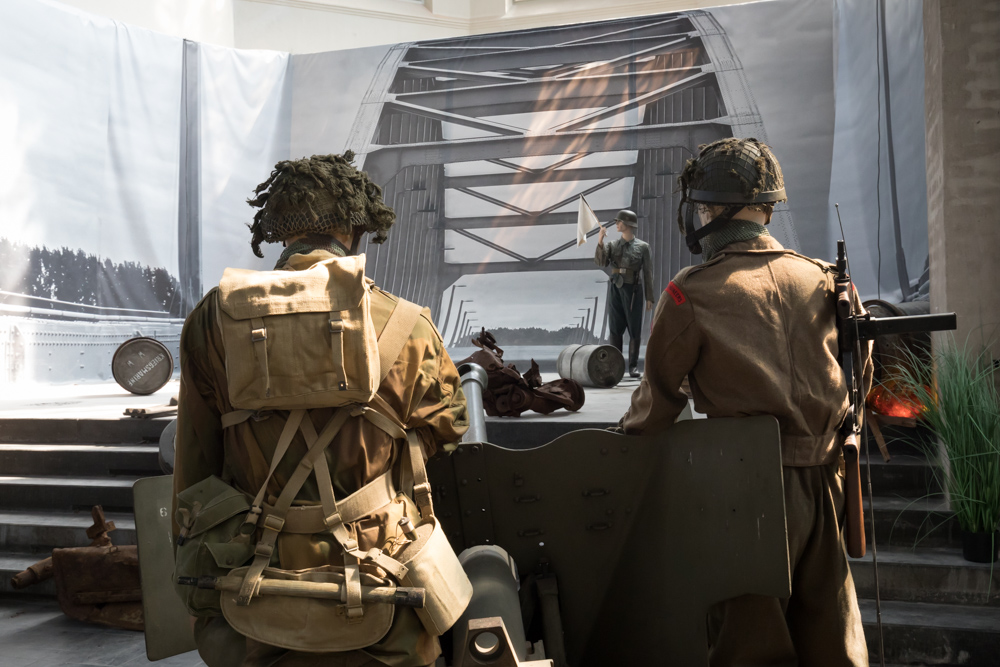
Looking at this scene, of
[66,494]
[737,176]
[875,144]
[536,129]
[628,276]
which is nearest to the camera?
[737,176]

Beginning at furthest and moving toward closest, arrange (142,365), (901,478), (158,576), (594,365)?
(594,365), (142,365), (901,478), (158,576)

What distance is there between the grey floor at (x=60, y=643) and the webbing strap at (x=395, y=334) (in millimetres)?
2492

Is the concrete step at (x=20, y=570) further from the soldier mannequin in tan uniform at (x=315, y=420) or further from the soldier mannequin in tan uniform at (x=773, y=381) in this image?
the soldier mannequin in tan uniform at (x=773, y=381)

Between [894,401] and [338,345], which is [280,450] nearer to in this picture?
[338,345]

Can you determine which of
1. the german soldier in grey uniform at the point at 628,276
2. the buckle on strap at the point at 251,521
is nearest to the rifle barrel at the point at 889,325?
the buckle on strap at the point at 251,521

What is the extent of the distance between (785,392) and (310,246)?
1.22m

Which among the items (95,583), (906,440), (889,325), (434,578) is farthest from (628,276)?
(434,578)

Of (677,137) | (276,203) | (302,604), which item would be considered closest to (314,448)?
(302,604)

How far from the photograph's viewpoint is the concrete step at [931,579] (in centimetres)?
349

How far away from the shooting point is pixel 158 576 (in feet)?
7.91

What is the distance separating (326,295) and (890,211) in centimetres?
878

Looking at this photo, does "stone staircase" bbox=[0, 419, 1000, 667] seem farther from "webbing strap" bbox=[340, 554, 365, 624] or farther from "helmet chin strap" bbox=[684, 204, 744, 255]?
"webbing strap" bbox=[340, 554, 365, 624]

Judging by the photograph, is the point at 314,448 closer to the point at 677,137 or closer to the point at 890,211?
the point at 890,211

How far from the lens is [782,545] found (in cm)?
187
